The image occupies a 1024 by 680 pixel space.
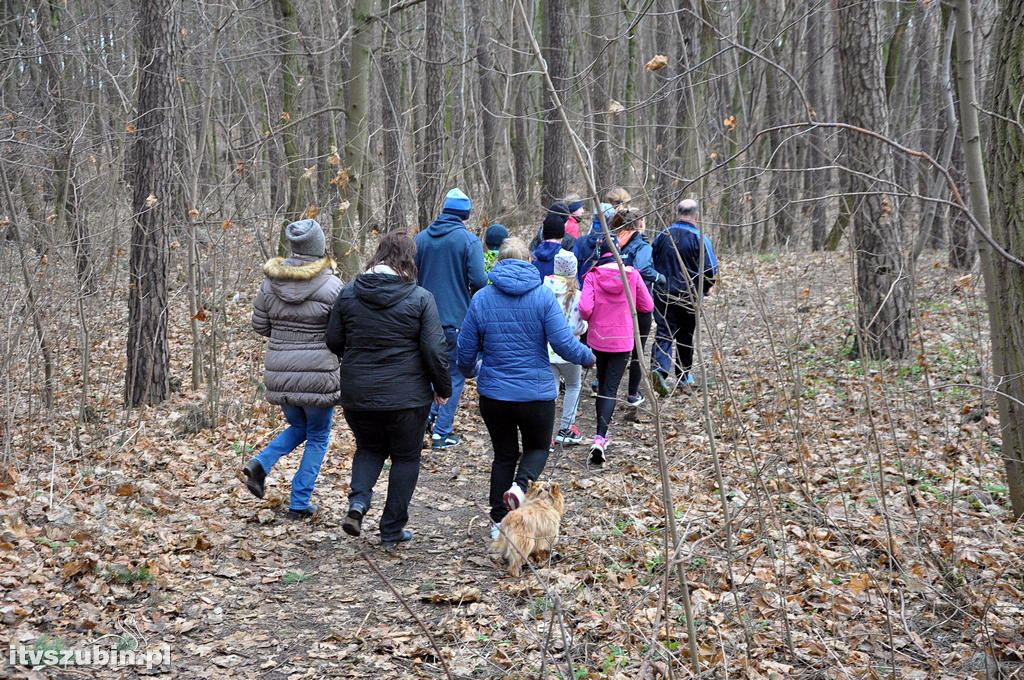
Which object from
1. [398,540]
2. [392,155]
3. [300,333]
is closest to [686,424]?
[398,540]

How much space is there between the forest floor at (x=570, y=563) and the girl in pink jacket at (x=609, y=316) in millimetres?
812

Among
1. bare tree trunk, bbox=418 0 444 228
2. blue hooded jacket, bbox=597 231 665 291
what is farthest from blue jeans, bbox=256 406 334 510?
bare tree trunk, bbox=418 0 444 228

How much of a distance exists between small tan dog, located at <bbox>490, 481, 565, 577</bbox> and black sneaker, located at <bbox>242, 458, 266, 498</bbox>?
179cm

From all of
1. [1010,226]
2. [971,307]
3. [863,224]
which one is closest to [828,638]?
[1010,226]

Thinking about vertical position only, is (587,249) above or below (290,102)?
below

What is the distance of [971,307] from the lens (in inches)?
408

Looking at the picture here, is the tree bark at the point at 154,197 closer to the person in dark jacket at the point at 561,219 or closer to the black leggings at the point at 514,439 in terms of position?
the person in dark jacket at the point at 561,219

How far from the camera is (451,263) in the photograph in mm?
7324

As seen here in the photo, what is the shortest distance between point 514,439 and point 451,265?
243 centimetres

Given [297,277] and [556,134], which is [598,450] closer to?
[297,277]

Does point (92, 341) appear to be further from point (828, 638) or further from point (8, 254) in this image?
point (828, 638)

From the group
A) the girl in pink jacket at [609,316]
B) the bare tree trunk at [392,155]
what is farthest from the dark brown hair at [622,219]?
the bare tree trunk at [392,155]

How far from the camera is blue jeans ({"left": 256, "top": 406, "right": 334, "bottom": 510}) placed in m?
5.54

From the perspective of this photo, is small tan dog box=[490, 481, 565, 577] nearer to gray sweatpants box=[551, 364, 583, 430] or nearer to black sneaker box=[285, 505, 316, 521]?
black sneaker box=[285, 505, 316, 521]
